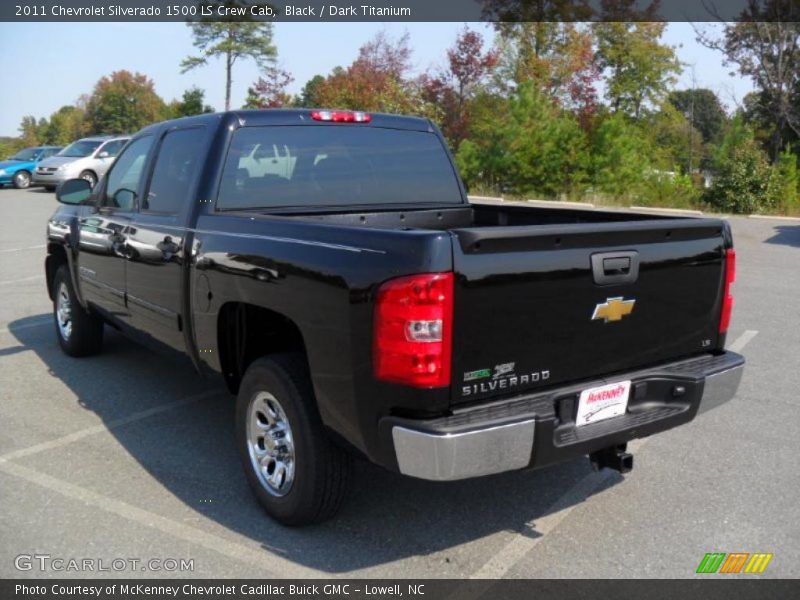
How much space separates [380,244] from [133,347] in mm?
4586

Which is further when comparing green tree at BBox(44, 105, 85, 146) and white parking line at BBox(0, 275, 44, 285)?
green tree at BBox(44, 105, 85, 146)

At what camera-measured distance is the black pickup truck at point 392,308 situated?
2857mm

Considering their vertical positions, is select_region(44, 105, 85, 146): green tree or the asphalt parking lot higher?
select_region(44, 105, 85, 146): green tree

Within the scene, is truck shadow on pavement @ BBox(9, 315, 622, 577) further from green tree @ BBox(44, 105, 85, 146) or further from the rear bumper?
green tree @ BBox(44, 105, 85, 146)

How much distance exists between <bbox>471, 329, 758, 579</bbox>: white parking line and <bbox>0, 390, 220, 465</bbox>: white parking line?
2.75 m

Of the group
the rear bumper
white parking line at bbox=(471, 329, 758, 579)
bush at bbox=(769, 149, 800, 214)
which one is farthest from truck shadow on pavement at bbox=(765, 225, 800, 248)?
the rear bumper

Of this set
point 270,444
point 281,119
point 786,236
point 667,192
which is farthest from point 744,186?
point 270,444

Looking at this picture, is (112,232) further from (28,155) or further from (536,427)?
(28,155)

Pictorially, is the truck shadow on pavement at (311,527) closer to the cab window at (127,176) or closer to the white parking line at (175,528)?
the white parking line at (175,528)

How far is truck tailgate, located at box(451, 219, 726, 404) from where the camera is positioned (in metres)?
2.90

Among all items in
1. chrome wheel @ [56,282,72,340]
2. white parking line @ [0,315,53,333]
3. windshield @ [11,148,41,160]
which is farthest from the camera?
windshield @ [11,148,41,160]

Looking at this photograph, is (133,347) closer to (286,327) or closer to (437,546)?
(286,327)

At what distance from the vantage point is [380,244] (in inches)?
115

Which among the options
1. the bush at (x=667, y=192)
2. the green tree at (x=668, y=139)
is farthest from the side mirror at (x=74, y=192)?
the green tree at (x=668, y=139)
